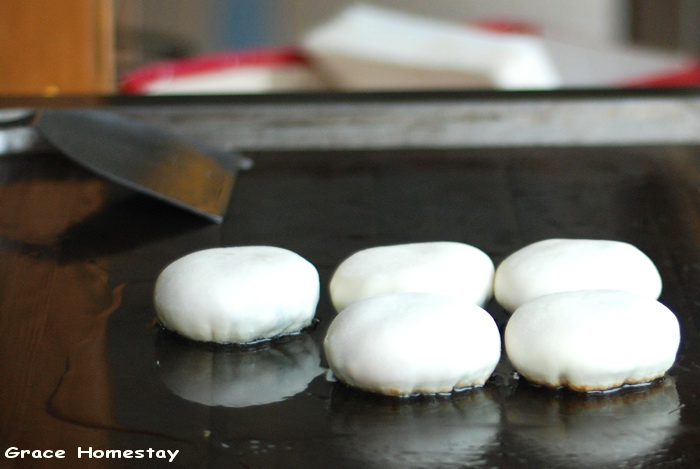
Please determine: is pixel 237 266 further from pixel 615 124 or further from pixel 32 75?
pixel 32 75

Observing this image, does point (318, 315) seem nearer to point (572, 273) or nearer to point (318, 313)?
point (318, 313)

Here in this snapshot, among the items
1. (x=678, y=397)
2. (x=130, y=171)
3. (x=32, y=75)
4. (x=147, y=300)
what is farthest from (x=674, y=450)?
(x=32, y=75)

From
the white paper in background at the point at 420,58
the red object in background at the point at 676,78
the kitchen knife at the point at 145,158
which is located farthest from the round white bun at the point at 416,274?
the red object in background at the point at 676,78

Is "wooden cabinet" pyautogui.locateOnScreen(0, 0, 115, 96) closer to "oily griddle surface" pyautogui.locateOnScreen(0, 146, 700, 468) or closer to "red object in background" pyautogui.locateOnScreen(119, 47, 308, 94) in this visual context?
"red object in background" pyautogui.locateOnScreen(119, 47, 308, 94)

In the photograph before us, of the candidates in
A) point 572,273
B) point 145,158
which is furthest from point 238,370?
point 145,158

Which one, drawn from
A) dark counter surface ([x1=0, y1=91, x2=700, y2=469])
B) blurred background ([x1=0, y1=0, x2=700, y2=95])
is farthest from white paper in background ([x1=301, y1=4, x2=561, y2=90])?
dark counter surface ([x1=0, y1=91, x2=700, y2=469])

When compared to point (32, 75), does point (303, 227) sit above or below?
above

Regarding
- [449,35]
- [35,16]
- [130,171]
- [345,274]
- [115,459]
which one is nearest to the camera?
[115,459]
